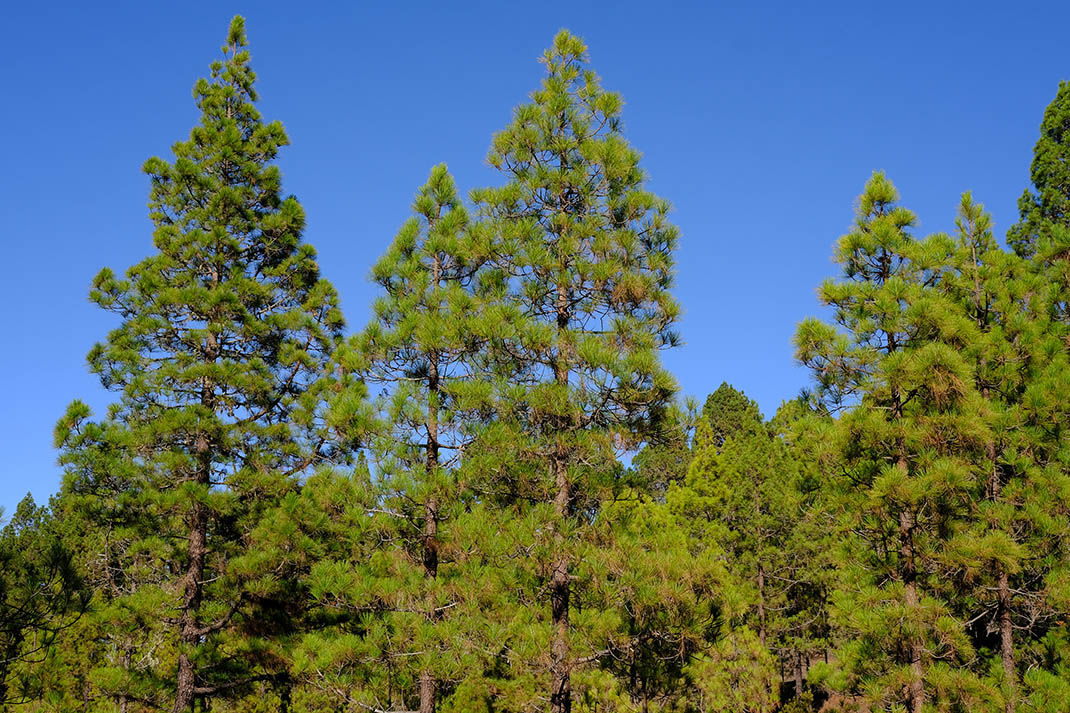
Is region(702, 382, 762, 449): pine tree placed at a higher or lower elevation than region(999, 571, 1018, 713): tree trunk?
higher

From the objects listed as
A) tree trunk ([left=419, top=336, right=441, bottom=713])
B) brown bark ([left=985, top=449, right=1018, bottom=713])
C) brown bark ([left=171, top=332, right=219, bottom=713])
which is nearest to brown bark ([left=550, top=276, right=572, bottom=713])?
tree trunk ([left=419, top=336, right=441, bottom=713])

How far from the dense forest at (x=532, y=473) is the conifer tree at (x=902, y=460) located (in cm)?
5

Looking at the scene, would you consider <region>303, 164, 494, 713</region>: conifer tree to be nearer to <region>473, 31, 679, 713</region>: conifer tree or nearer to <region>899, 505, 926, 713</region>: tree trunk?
<region>473, 31, 679, 713</region>: conifer tree

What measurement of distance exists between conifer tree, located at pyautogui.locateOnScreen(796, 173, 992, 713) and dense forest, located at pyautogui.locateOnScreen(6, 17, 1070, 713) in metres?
0.05

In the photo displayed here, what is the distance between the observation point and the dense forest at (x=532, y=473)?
987 cm

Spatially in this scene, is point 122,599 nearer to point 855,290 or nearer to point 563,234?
point 563,234

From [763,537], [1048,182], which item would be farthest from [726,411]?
[1048,182]

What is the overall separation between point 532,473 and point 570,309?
2551 millimetres

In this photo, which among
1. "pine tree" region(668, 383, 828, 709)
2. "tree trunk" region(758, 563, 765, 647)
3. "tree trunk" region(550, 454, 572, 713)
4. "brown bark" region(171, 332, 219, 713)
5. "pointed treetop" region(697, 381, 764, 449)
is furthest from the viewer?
"pointed treetop" region(697, 381, 764, 449)

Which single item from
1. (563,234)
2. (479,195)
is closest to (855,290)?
(563,234)

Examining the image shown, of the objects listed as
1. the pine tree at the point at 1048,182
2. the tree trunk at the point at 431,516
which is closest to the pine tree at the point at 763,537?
the pine tree at the point at 1048,182

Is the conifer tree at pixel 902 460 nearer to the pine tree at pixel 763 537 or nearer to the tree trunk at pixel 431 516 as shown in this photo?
the tree trunk at pixel 431 516

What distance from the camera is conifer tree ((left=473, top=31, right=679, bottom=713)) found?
393 inches

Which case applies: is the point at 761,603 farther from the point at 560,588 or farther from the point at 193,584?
the point at 193,584
